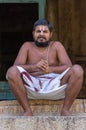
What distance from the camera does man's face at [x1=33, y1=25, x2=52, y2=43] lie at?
544cm

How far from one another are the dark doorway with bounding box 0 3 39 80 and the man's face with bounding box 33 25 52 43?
2.09 metres

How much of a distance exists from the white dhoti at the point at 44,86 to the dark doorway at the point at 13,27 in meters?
2.25

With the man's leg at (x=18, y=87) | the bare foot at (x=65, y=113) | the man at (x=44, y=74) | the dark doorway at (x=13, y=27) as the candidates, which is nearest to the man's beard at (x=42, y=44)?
the man at (x=44, y=74)

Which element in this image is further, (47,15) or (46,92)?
(47,15)

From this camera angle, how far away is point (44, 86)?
17.7 feet

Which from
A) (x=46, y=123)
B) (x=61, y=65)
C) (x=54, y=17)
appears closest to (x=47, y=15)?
(x=54, y=17)

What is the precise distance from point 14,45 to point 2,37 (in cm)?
28

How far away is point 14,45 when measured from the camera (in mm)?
7945

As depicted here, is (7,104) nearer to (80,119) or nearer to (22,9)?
(80,119)

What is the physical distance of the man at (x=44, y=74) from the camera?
5.16 meters

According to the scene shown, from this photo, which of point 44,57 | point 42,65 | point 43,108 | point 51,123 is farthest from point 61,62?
point 51,123

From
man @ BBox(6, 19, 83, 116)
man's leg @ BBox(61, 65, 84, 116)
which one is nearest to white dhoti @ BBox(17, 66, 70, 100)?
man @ BBox(6, 19, 83, 116)

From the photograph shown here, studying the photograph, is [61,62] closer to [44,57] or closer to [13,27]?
[44,57]

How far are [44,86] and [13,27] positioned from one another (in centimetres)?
251
